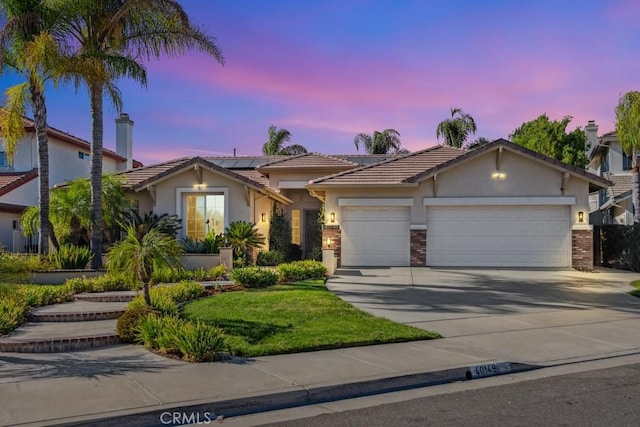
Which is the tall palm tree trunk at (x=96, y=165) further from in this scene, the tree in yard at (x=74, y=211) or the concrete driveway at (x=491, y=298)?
the concrete driveway at (x=491, y=298)

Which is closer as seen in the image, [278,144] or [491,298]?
[491,298]

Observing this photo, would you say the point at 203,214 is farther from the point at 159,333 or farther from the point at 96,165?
the point at 159,333

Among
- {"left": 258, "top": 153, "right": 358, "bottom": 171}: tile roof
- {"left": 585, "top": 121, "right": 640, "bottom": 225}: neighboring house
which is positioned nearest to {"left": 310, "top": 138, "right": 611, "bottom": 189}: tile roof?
{"left": 258, "top": 153, "right": 358, "bottom": 171}: tile roof

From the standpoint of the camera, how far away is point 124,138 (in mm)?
31938

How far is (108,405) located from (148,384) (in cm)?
74

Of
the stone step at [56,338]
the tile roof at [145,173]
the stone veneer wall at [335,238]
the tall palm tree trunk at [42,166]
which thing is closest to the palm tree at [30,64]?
the tall palm tree trunk at [42,166]

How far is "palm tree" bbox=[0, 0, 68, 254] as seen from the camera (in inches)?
592

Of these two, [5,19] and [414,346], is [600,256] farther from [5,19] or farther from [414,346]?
[5,19]

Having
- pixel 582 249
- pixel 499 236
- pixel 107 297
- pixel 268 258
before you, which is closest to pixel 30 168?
pixel 268 258

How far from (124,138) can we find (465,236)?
21.1m

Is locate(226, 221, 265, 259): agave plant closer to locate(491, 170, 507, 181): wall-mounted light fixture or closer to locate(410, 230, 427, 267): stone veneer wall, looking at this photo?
locate(410, 230, 427, 267): stone veneer wall

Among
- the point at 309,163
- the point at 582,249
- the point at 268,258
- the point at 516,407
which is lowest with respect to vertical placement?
the point at 516,407

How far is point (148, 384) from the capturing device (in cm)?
617

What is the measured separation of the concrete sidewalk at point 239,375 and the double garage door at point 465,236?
35.6 ft
